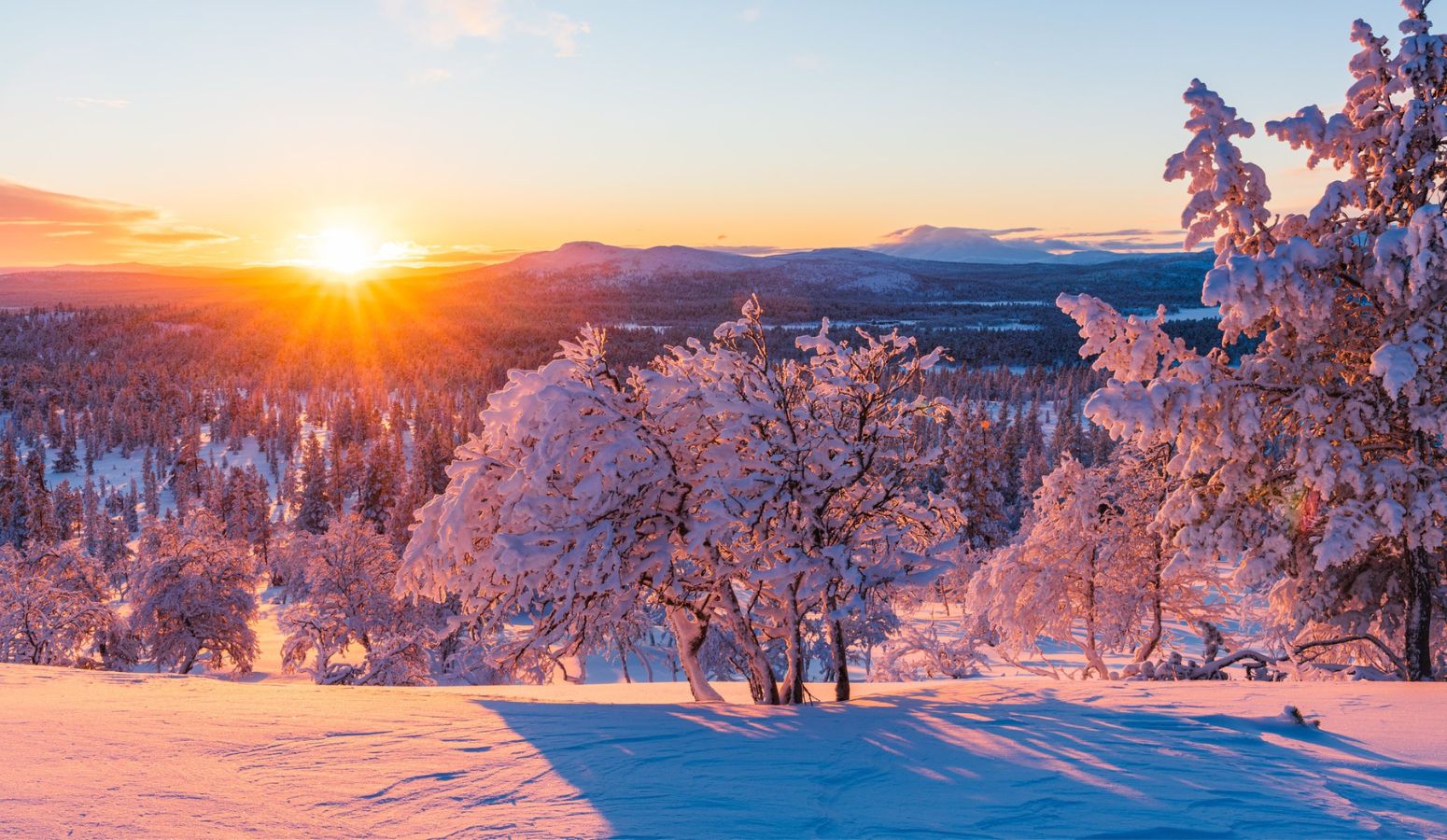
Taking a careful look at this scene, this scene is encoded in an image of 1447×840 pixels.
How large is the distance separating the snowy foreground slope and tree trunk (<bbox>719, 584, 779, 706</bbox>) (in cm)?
185

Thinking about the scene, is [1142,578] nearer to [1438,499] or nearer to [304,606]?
[1438,499]

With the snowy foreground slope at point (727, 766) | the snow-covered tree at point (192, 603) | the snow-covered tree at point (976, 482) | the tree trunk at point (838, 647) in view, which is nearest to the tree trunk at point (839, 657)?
the tree trunk at point (838, 647)

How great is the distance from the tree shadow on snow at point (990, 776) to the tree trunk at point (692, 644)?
10.1 ft

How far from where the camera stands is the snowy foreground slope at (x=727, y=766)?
18.5 feet

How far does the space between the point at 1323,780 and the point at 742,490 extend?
19.9 ft

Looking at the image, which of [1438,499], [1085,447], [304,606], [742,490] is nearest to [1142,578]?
[1438,499]

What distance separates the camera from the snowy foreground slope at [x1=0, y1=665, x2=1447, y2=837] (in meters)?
5.65

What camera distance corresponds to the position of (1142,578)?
22000 millimetres

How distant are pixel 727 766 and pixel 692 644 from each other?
18.2 feet

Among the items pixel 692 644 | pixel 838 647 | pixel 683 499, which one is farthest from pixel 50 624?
pixel 838 647

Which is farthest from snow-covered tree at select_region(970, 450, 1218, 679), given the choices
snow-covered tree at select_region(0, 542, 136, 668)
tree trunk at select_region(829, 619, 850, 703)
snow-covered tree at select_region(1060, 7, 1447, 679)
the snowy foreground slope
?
snow-covered tree at select_region(0, 542, 136, 668)

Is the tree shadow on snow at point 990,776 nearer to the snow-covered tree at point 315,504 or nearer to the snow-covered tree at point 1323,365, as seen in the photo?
the snow-covered tree at point 1323,365

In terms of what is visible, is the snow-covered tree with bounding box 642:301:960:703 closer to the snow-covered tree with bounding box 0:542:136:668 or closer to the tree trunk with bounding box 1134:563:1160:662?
the tree trunk with bounding box 1134:563:1160:662

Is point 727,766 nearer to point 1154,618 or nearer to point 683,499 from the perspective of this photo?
point 683,499
